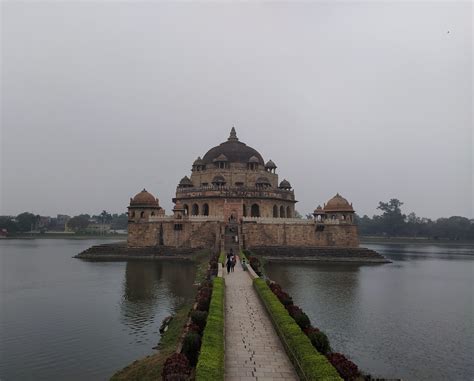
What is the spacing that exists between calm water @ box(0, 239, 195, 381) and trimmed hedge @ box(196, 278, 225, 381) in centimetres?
278

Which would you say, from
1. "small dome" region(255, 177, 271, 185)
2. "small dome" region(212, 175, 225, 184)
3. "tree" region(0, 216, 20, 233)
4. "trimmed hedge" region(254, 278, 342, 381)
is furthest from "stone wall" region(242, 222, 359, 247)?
"tree" region(0, 216, 20, 233)

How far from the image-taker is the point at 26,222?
10700cm

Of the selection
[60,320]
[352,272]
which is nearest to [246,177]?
[352,272]

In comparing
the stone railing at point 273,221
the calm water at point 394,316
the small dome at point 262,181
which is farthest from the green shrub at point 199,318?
the small dome at point 262,181


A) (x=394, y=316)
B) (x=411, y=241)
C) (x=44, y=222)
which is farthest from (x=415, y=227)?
(x=44, y=222)

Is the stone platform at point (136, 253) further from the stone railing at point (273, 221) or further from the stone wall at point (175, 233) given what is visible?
the stone railing at point (273, 221)

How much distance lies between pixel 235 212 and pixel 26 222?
8074cm

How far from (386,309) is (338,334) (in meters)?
6.16

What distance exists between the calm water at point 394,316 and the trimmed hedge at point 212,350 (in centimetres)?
464

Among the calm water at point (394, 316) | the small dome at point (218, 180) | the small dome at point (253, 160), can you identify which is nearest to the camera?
the calm water at point (394, 316)

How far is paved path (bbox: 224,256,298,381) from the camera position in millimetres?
9516

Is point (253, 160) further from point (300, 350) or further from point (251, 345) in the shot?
point (300, 350)

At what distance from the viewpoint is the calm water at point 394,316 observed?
44.5 feet

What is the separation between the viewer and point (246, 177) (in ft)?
179
